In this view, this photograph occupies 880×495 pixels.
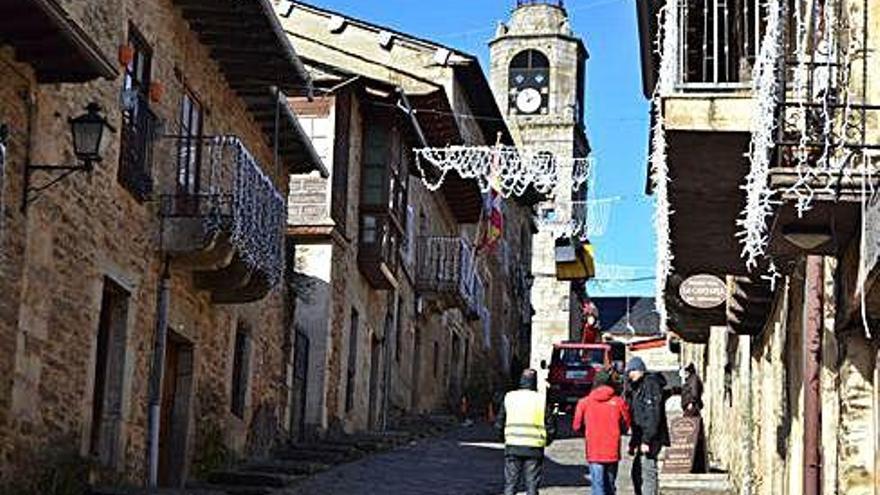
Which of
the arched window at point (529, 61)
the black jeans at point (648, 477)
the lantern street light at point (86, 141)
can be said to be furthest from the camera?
the arched window at point (529, 61)

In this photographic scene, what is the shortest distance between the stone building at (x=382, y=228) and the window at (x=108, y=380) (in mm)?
9617

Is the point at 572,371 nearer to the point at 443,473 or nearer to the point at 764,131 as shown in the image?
the point at 443,473

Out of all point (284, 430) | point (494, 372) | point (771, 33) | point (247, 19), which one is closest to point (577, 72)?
point (494, 372)

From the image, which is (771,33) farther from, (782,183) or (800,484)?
(800,484)

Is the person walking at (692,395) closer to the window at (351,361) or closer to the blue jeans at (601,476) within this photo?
the blue jeans at (601,476)

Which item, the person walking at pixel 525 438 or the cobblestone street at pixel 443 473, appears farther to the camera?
the cobblestone street at pixel 443 473

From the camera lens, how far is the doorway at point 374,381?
3141 centimetres

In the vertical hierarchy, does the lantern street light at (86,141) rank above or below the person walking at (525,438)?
above

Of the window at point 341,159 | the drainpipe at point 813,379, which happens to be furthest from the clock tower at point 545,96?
the drainpipe at point 813,379

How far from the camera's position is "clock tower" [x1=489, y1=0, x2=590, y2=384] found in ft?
214

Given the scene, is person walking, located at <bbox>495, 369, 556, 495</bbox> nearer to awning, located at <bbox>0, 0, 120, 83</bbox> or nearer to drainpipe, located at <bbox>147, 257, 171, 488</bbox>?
drainpipe, located at <bbox>147, 257, 171, 488</bbox>

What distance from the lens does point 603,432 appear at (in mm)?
15398

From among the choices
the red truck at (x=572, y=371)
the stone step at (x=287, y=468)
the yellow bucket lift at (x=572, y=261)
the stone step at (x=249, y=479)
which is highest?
the yellow bucket lift at (x=572, y=261)

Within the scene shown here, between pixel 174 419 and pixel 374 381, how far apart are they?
1234cm
